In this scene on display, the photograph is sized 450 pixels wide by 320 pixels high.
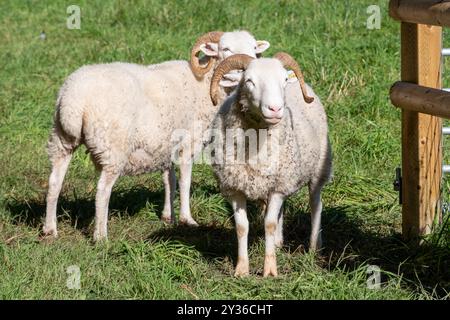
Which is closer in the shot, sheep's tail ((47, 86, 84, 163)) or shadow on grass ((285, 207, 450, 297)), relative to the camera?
shadow on grass ((285, 207, 450, 297))

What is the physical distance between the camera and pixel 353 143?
26.4 feet

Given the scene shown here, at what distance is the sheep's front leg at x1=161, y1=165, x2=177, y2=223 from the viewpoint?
6.91 m

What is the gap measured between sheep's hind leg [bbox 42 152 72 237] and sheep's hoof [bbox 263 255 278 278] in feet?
5.48

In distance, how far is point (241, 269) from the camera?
5574 millimetres

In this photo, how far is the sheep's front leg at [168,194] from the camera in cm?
691

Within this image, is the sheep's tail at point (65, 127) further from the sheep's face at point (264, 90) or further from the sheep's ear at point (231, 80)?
the sheep's face at point (264, 90)

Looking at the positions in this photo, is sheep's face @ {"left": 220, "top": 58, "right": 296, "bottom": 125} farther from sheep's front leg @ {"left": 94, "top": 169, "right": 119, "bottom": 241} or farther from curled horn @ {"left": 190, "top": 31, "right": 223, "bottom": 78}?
curled horn @ {"left": 190, "top": 31, "right": 223, "bottom": 78}

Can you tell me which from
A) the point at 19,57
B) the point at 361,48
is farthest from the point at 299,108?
the point at 19,57

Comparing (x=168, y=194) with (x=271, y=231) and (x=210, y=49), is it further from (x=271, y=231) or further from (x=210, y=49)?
(x=271, y=231)

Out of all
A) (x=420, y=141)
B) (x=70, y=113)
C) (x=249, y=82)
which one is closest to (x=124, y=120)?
(x=70, y=113)

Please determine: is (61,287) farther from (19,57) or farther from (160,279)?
(19,57)
